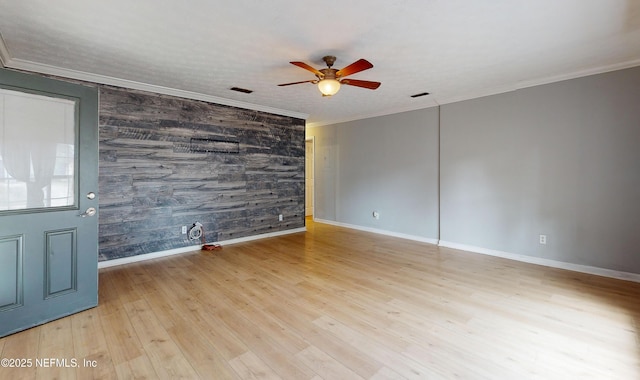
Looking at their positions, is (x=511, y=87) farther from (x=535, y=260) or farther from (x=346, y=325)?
(x=346, y=325)

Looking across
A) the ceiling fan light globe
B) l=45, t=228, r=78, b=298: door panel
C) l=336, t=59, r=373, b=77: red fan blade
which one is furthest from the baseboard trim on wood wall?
l=45, t=228, r=78, b=298: door panel

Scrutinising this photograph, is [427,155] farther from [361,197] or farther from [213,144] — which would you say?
[213,144]

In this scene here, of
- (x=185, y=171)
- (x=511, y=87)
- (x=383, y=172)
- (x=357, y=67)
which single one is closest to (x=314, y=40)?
(x=357, y=67)

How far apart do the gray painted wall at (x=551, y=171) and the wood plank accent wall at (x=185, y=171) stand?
3164 millimetres

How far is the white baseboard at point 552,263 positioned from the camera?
330 centimetres

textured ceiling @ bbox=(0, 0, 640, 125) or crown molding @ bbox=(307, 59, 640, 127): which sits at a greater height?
crown molding @ bbox=(307, 59, 640, 127)

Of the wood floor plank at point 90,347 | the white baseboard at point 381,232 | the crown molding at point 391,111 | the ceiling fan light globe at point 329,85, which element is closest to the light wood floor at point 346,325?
the wood floor plank at point 90,347

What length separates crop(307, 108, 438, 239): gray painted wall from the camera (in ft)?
16.8

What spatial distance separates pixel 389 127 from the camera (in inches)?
223

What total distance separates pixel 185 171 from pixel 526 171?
5060 millimetres

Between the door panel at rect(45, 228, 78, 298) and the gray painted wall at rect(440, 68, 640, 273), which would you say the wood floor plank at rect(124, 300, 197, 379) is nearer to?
the door panel at rect(45, 228, 78, 298)

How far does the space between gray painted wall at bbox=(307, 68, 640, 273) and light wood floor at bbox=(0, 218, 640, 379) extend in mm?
586

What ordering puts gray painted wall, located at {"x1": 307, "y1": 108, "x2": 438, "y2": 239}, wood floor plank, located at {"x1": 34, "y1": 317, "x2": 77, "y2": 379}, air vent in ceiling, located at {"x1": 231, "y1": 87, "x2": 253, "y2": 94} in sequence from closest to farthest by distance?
wood floor plank, located at {"x1": 34, "y1": 317, "x2": 77, "y2": 379} → air vent in ceiling, located at {"x1": 231, "y1": 87, "x2": 253, "y2": 94} → gray painted wall, located at {"x1": 307, "y1": 108, "x2": 438, "y2": 239}

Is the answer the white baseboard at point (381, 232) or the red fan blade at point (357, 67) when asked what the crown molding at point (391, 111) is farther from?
the red fan blade at point (357, 67)
